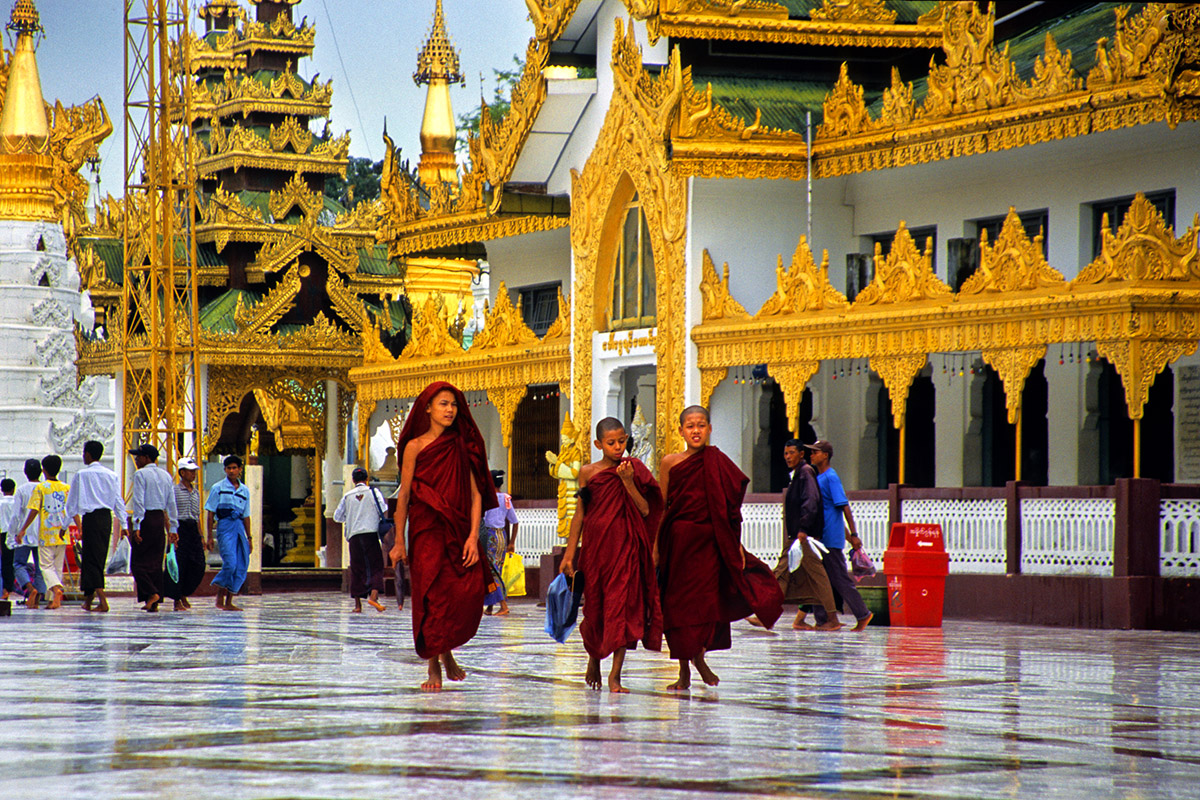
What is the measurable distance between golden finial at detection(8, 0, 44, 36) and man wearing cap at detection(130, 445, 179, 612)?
2391 centimetres

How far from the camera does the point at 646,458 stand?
2170cm

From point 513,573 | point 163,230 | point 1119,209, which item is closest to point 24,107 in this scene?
point 163,230

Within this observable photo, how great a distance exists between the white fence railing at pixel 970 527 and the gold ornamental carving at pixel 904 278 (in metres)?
2.07

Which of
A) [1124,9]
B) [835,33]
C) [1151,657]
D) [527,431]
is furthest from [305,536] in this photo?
[1151,657]

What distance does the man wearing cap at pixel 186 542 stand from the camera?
58.8 ft

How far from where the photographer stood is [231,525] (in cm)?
1822

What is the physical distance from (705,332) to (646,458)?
76.8 inches

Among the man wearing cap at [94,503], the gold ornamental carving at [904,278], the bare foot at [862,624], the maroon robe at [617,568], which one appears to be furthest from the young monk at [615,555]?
the gold ornamental carving at [904,278]

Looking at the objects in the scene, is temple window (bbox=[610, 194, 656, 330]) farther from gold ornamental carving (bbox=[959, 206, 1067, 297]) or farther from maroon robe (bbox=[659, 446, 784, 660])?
maroon robe (bbox=[659, 446, 784, 660])

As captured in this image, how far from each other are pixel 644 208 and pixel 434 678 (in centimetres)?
1343

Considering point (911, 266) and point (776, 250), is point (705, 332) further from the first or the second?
point (911, 266)

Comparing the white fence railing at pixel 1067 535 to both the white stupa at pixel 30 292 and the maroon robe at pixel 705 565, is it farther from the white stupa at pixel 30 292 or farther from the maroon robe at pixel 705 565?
the white stupa at pixel 30 292

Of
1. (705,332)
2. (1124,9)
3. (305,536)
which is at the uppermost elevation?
(1124,9)

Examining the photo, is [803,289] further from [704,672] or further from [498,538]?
[704,672]
